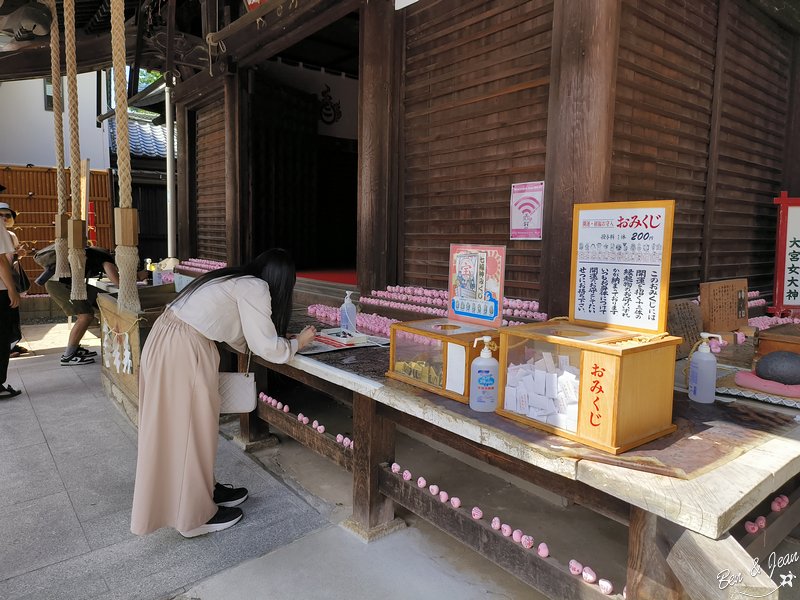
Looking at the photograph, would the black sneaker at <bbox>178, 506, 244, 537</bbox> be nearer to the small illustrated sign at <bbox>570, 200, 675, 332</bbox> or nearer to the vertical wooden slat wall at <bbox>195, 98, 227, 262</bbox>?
the small illustrated sign at <bbox>570, 200, 675, 332</bbox>

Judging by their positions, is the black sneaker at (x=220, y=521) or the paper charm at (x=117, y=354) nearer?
the black sneaker at (x=220, y=521)

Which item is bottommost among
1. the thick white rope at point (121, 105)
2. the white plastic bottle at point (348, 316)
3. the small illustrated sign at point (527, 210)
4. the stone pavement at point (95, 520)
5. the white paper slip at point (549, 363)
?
the stone pavement at point (95, 520)

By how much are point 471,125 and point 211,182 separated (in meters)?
5.41

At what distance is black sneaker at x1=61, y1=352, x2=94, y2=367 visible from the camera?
7.31m

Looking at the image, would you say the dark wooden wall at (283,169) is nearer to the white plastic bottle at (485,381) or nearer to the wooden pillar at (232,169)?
the wooden pillar at (232,169)

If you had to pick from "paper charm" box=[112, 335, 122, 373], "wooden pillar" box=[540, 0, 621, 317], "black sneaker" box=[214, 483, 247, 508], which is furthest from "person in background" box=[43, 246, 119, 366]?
"wooden pillar" box=[540, 0, 621, 317]

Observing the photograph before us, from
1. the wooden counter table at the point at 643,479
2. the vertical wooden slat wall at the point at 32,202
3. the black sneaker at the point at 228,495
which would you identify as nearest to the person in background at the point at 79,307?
the black sneaker at the point at 228,495

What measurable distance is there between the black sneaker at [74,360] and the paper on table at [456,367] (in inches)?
271

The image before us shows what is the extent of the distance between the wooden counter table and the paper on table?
0.08 meters

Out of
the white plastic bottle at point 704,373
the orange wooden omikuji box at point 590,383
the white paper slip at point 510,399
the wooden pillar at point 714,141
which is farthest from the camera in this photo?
the wooden pillar at point 714,141

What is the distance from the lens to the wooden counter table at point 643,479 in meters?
1.53

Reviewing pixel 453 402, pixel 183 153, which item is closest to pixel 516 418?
pixel 453 402

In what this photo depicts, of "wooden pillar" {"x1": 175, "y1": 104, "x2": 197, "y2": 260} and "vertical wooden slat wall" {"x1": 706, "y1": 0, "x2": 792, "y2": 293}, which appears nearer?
"vertical wooden slat wall" {"x1": 706, "y1": 0, "x2": 792, "y2": 293}

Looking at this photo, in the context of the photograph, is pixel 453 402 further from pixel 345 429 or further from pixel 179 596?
pixel 345 429
